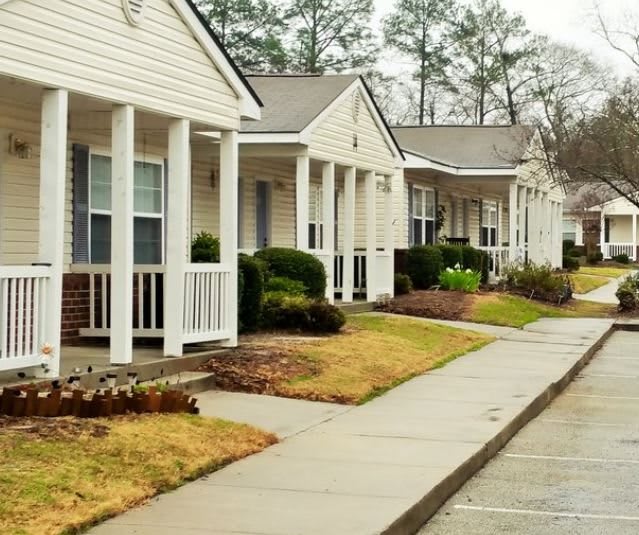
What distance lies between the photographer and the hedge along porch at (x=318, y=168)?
20.3 meters

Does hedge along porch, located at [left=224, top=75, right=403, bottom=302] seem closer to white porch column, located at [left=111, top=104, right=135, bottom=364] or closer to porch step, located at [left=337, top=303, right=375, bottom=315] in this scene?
porch step, located at [left=337, top=303, right=375, bottom=315]

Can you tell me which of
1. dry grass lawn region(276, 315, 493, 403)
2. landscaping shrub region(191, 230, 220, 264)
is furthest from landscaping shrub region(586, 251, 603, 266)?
landscaping shrub region(191, 230, 220, 264)

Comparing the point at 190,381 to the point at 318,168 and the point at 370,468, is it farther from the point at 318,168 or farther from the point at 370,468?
the point at 318,168

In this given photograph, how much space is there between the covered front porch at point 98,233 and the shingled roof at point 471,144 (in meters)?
18.5

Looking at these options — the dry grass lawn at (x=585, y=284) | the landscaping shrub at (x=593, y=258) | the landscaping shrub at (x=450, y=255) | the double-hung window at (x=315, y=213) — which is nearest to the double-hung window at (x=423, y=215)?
the landscaping shrub at (x=450, y=255)

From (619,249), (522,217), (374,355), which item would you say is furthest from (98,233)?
(619,249)

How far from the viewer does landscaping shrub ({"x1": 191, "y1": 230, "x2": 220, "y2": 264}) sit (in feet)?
54.0

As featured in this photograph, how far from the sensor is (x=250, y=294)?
1667 cm

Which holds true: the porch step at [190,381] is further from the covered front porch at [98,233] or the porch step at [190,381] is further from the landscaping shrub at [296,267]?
the landscaping shrub at [296,267]

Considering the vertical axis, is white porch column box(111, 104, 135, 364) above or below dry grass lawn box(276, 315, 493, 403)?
above

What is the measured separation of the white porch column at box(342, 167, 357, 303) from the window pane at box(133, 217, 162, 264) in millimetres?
6111

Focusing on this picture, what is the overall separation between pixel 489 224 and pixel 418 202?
8647 mm

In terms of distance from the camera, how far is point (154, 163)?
16.4 m

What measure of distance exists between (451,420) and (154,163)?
682 centimetres
